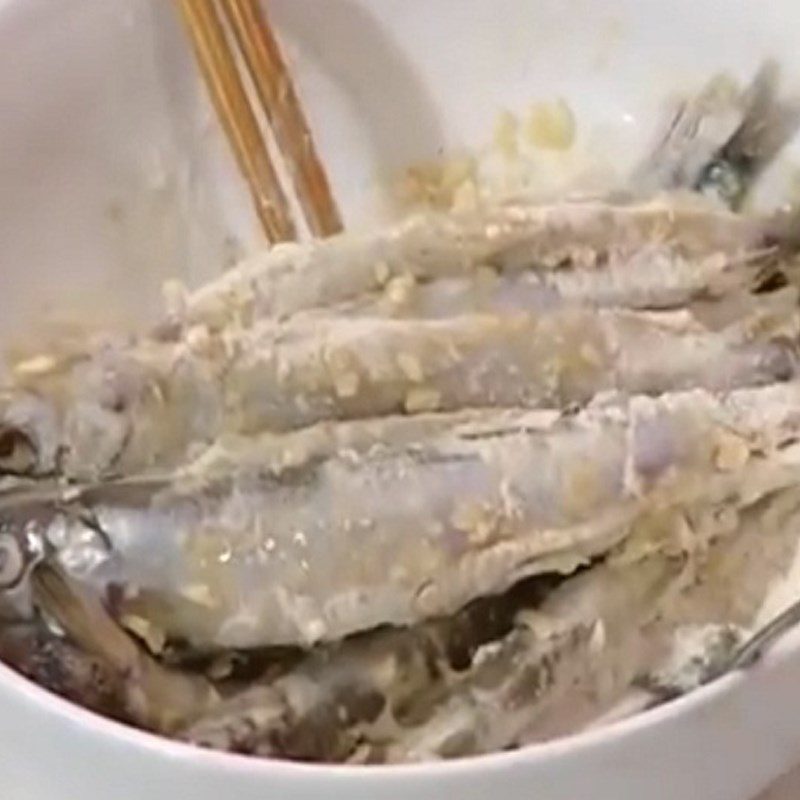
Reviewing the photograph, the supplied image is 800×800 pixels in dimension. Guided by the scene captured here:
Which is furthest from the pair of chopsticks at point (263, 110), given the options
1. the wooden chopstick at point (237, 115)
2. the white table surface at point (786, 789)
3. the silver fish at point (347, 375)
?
the white table surface at point (786, 789)

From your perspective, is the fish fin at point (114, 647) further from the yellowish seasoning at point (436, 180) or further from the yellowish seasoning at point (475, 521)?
the yellowish seasoning at point (436, 180)

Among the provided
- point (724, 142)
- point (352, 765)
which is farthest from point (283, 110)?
point (352, 765)

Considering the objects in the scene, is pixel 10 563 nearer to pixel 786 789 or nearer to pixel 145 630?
pixel 145 630

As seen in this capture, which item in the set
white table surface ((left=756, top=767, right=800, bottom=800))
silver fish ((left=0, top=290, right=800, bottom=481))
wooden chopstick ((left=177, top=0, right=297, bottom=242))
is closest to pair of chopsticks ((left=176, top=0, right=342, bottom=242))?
wooden chopstick ((left=177, top=0, right=297, bottom=242))

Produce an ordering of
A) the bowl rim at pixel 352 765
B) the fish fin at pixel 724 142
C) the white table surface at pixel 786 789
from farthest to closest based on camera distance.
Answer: the fish fin at pixel 724 142 < the white table surface at pixel 786 789 < the bowl rim at pixel 352 765

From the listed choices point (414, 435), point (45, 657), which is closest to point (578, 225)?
point (414, 435)

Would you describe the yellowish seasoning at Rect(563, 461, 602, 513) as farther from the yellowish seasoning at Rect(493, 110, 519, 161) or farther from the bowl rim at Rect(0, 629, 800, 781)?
the yellowish seasoning at Rect(493, 110, 519, 161)
